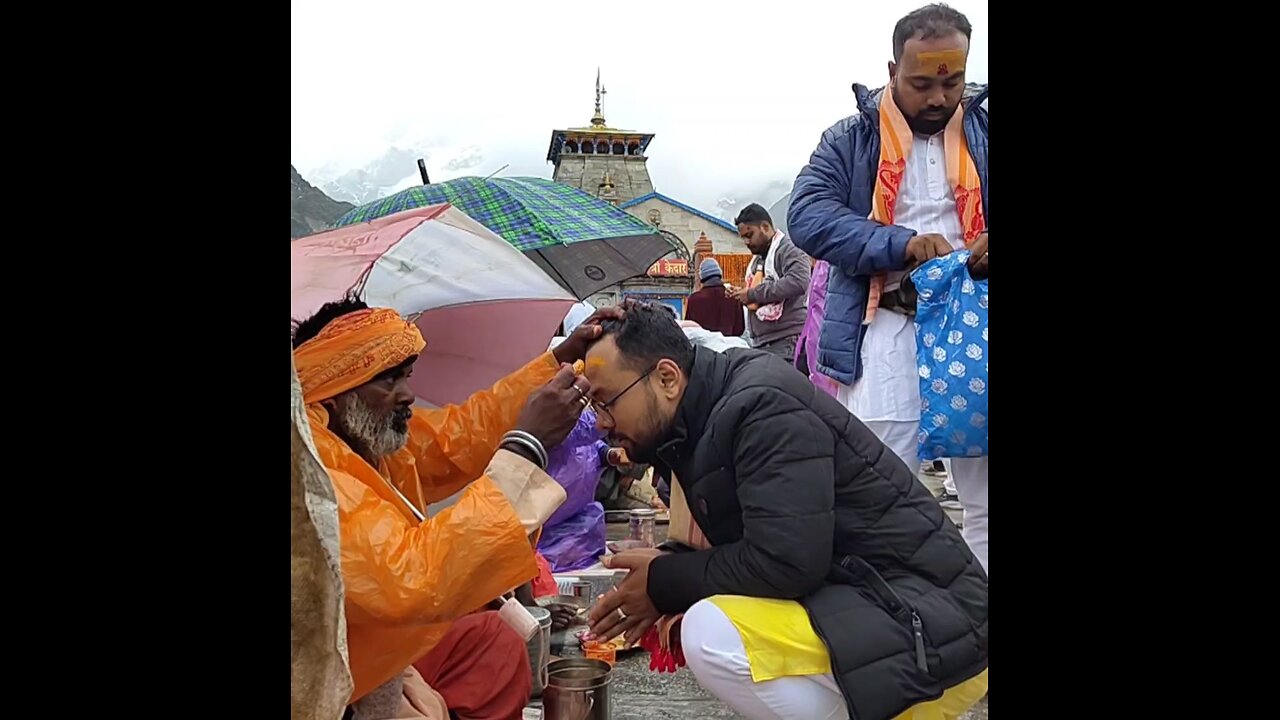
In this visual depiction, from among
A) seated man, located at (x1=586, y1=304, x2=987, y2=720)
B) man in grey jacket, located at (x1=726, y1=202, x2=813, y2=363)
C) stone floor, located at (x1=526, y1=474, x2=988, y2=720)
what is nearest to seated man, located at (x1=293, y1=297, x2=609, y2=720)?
seated man, located at (x1=586, y1=304, x2=987, y2=720)

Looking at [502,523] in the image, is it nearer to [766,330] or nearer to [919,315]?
[919,315]

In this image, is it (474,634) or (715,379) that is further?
(474,634)

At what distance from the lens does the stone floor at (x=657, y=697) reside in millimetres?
3023

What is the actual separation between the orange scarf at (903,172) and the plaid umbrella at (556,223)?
1844 millimetres

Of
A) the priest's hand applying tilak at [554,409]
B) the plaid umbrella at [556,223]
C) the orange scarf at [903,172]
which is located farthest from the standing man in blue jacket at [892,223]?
the plaid umbrella at [556,223]

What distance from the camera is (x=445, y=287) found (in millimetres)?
3090

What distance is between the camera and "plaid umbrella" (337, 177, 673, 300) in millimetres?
4316

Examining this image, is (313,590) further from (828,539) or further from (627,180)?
(627,180)

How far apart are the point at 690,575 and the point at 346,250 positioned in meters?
1.43

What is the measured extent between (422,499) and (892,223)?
160 cm

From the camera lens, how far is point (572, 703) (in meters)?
2.47

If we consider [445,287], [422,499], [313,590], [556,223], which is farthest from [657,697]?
[556,223]

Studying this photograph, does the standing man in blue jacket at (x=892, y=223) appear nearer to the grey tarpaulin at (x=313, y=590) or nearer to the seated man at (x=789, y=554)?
the seated man at (x=789, y=554)

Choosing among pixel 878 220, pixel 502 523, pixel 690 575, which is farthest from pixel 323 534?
pixel 878 220
